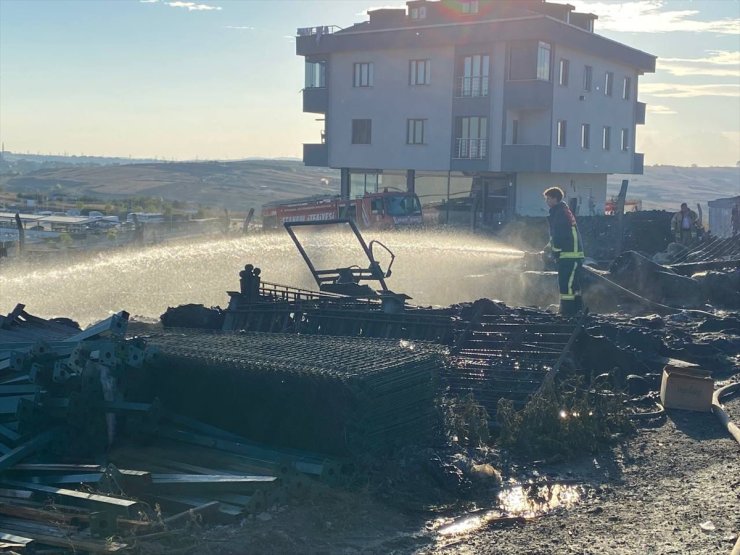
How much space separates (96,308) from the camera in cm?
1817

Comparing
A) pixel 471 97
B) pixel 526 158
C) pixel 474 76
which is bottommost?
pixel 526 158

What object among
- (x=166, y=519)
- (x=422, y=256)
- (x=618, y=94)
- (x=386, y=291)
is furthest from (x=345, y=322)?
(x=618, y=94)

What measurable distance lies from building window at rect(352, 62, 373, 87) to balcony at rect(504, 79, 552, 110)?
256 inches

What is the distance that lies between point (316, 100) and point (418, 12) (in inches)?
233

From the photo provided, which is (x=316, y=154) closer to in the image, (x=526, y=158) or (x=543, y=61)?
(x=526, y=158)

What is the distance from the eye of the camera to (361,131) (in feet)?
139

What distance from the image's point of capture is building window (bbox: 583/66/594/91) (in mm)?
42094

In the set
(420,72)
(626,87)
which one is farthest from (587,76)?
(420,72)

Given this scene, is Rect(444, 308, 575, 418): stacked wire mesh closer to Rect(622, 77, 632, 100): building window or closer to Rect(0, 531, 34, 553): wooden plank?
Rect(0, 531, 34, 553): wooden plank

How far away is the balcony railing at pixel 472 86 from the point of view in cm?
3900

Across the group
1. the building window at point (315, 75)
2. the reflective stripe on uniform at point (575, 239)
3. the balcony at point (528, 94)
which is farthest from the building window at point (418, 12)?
the reflective stripe on uniform at point (575, 239)

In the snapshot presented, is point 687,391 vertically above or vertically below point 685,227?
below

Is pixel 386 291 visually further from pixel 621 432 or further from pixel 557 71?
pixel 557 71

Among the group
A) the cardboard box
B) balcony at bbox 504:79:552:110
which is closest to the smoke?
the cardboard box
